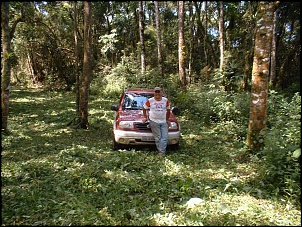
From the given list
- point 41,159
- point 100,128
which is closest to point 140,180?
point 41,159

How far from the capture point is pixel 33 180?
5.27 metres

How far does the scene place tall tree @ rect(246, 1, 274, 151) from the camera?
630cm

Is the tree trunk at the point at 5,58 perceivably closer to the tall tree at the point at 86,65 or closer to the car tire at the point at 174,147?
the tall tree at the point at 86,65

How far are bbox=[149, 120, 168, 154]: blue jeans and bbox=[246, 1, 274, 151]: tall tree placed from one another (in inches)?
88.2

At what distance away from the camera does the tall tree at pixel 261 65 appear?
6305 millimetres

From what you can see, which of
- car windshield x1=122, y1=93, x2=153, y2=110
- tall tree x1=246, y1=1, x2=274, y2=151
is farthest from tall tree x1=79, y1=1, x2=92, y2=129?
tall tree x1=246, y1=1, x2=274, y2=151

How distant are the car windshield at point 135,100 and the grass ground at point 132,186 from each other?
1369 mm

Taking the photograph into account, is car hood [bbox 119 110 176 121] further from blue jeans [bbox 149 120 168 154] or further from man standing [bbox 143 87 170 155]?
blue jeans [bbox 149 120 168 154]

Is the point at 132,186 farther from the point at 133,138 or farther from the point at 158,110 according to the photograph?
the point at 158,110

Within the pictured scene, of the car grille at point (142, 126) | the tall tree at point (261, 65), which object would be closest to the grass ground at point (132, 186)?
the car grille at point (142, 126)

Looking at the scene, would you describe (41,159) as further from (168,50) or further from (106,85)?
(168,50)

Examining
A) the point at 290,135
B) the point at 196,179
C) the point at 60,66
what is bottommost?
the point at 196,179

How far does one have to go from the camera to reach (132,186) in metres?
5.01

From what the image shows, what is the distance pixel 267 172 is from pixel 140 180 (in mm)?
2500
